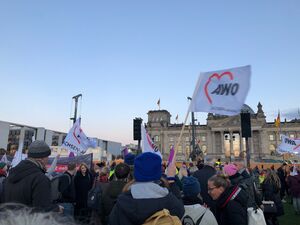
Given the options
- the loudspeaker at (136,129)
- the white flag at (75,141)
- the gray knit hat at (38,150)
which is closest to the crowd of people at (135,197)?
the gray knit hat at (38,150)

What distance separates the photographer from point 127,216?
Answer: 2459 millimetres

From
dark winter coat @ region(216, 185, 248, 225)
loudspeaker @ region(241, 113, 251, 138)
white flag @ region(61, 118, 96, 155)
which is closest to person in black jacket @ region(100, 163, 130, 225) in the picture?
dark winter coat @ region(216, 185, 248, 225)

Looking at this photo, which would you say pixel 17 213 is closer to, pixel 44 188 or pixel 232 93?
pixel 44 188

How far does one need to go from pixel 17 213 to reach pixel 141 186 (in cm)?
164

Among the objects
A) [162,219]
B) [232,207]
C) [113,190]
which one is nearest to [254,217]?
[232,207]

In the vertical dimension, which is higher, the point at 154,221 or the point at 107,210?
the point at 154,221

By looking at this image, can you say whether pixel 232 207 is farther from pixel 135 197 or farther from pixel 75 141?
pixel 75 141

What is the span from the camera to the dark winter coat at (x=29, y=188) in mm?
3150

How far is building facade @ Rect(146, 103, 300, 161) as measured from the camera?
284 feet

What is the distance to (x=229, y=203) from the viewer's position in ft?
13.1

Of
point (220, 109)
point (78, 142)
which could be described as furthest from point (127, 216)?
point (78, 142)

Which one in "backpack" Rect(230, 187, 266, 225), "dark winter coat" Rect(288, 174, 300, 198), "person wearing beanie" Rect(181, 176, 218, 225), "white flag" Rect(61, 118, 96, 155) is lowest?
"dark winter coat" Rect(288, 174, 300, 198)

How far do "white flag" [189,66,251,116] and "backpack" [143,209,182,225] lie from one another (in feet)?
10.3

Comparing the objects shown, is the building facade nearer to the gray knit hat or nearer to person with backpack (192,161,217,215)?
person with backpack (192,161,217,215)
